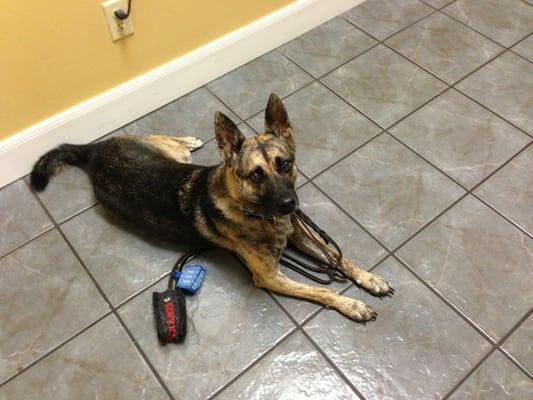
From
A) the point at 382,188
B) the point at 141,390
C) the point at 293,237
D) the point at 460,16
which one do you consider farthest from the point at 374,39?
the point at 141,390

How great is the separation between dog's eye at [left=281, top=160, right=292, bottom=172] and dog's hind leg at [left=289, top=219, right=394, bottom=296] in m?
0.35

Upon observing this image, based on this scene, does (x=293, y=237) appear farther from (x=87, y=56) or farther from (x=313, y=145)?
(x=87, y=56)

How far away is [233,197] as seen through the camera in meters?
1.90

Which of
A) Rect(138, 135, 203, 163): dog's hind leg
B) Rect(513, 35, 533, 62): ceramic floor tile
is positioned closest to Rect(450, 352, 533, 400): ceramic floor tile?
Rect(138, 135, 203, 163): dog's hind leg

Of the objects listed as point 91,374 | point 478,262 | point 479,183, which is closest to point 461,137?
point 479,183

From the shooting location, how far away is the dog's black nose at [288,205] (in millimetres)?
1741

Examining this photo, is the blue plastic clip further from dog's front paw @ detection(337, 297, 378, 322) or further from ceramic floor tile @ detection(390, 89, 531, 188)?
ceramic floor tile @ detection(390, 89, 531, 188)

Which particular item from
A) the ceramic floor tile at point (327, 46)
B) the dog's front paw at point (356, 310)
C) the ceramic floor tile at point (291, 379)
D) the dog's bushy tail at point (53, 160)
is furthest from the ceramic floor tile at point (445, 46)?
the dog's bushy tail at point (53, 160)

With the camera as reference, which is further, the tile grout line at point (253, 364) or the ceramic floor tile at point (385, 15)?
the ceramic floor tile at point (385, 15)

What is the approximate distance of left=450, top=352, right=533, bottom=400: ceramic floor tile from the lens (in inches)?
69.5

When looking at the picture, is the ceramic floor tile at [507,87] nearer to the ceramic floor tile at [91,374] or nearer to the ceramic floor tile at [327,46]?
the ceramic floor tile at [327,46]

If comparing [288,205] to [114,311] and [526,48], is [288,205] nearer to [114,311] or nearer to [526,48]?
[114,311]

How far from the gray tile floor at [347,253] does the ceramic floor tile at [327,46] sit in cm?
2

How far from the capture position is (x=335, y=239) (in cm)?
222
